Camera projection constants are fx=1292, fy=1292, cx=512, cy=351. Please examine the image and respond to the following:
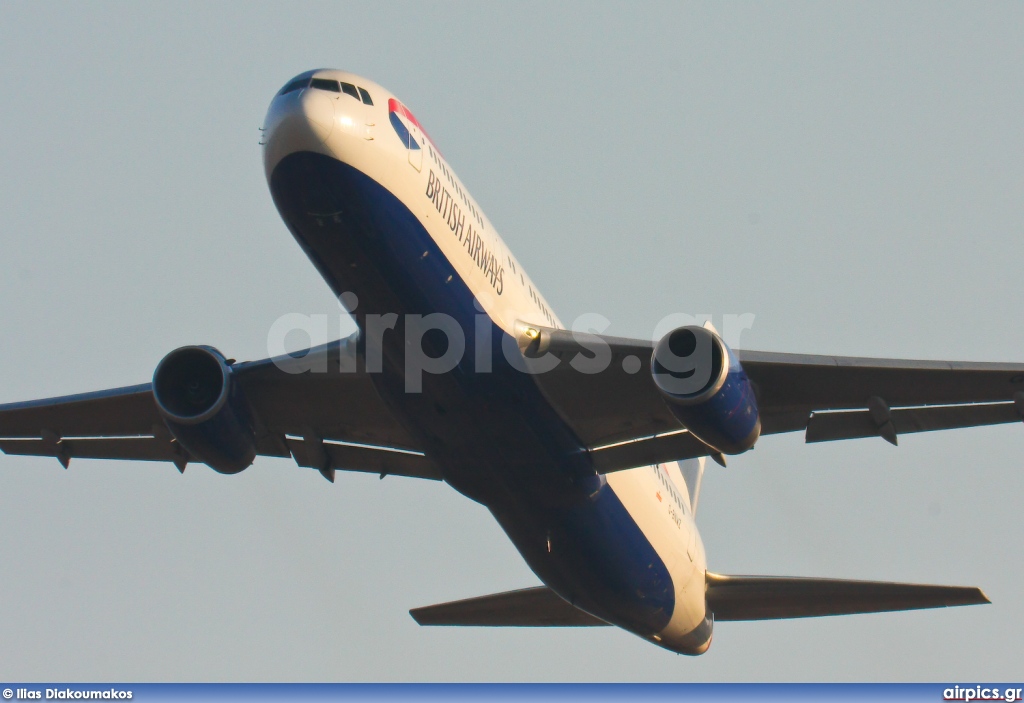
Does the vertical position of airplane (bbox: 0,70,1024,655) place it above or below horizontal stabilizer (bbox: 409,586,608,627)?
above

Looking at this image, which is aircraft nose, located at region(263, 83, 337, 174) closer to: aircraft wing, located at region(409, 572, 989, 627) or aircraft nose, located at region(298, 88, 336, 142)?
aircraft nose, located at region(298, 88, 336, 142)

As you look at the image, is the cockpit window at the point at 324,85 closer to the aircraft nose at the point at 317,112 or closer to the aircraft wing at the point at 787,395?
the aircraft nose at the point at 317,112

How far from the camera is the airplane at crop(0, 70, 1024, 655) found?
68.3ft

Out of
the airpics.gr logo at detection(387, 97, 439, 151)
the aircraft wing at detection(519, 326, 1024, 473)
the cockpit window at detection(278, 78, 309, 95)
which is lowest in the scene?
the aircraft wing at detection(519, 326, 1024, 473)

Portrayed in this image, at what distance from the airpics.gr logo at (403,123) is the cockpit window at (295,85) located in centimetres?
152

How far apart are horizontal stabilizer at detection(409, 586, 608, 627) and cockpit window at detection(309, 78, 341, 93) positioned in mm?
14791

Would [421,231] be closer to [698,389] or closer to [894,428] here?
[698,389]

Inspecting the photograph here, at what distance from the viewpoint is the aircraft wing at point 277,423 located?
2597cm

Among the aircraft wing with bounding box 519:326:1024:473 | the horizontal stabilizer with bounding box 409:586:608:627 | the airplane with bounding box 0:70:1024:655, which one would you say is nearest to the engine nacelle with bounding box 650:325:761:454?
the airplane with bounding box 0:70:1024:655

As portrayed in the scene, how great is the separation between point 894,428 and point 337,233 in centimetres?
1087

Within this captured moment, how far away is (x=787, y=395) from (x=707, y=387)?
298 cm

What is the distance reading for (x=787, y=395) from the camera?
23.8 meters

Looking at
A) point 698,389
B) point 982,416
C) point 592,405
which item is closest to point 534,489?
point 592,405

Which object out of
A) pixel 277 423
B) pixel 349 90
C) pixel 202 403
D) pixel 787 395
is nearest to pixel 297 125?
pixel 349 90
